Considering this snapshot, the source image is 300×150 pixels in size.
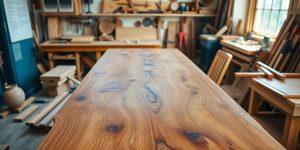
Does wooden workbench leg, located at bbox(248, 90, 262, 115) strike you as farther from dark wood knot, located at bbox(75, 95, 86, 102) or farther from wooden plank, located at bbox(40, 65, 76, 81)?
wooden plank, located at bbox(40, 65, 76, 81)

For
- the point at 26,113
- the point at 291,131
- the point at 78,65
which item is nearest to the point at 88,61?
the point at 78,65

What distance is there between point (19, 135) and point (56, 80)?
979mm

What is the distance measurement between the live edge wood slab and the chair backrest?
478mm

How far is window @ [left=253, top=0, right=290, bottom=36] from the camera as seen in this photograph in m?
2.89

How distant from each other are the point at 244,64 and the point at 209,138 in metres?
2.43

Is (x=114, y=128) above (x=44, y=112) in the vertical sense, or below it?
above

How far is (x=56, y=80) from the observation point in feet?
10.3

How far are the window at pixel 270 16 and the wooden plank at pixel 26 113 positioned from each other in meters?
3.29

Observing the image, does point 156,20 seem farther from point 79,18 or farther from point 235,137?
point 235,137

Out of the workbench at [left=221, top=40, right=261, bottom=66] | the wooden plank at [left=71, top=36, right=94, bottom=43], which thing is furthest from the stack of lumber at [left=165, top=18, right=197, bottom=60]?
the wooden plank at [left=71, top=36, right=94, bottom=43]

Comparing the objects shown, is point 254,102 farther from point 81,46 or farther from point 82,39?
point 82,39

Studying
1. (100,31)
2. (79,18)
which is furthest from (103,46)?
(79,18)

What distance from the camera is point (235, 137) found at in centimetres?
79

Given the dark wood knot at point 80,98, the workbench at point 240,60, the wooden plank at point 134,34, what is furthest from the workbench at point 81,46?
the dark wood knot at point 80,98
